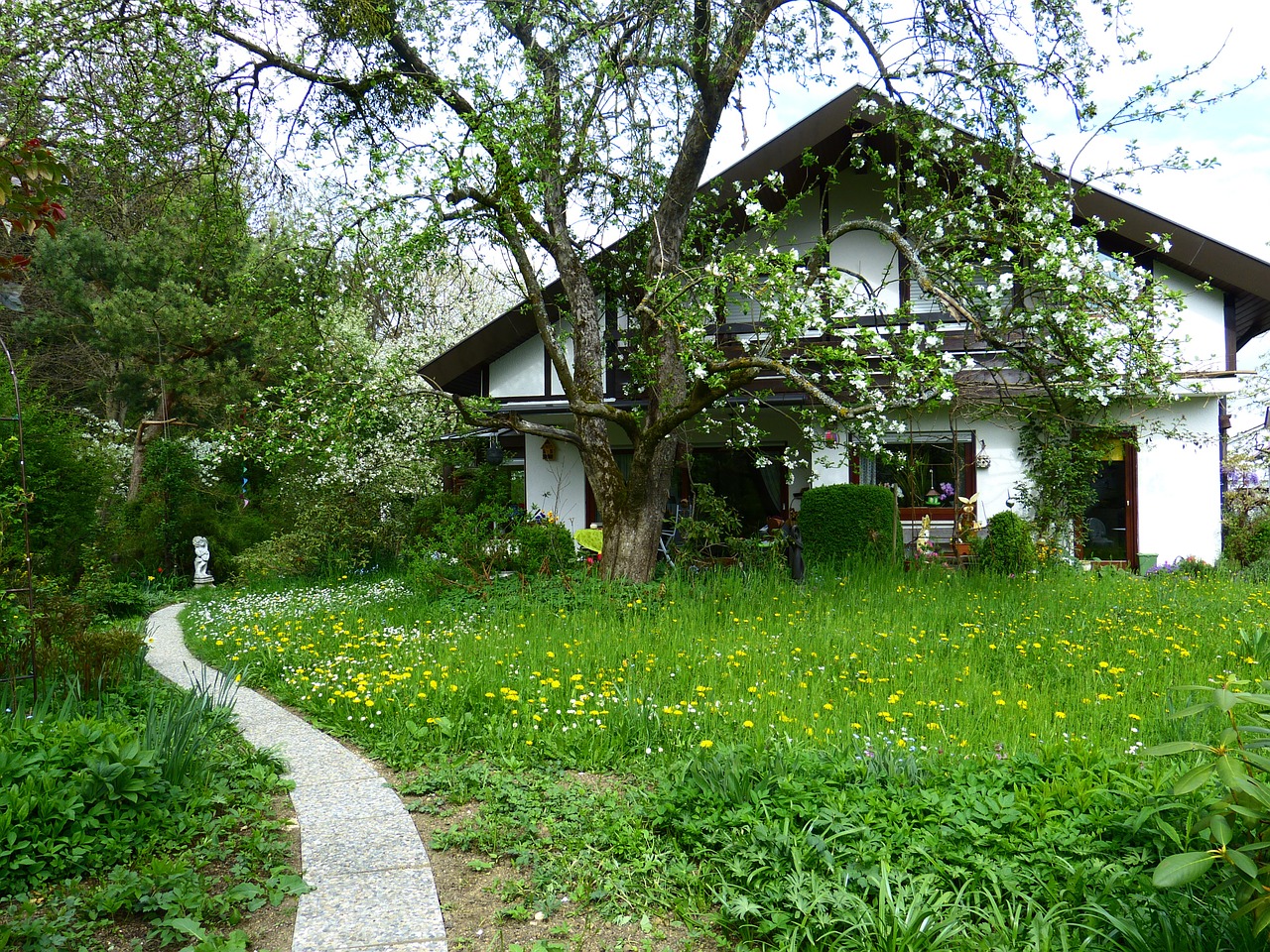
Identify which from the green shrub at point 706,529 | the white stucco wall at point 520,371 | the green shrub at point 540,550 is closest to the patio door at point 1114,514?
the green shrub at point 706,529

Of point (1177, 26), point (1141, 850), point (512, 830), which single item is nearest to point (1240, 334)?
point (1177, 26)

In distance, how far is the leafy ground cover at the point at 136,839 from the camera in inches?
119

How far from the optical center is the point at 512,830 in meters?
3.70

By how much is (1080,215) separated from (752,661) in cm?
879

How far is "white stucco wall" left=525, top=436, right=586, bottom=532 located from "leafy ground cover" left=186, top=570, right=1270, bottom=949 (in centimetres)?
595

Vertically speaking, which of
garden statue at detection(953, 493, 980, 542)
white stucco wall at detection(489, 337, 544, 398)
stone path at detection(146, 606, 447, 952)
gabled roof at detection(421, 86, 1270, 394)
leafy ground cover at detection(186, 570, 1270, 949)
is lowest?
stone path at detection(146, 606, 447, 952)

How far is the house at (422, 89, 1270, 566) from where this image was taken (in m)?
11.4

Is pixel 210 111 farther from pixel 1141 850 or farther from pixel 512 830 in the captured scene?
pixel 1141 850

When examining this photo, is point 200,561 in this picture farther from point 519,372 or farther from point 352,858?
point 352,858

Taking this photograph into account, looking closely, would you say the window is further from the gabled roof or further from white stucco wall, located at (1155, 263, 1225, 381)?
the gabled roof

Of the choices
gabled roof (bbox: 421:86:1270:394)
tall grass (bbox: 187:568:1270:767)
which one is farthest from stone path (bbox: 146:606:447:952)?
gabled roof (bbox: 421:86:1270:394)

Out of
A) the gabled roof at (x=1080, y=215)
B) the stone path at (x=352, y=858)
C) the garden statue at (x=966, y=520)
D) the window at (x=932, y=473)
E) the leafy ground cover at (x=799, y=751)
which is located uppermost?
the gabled roof at (x=1080, y=215)

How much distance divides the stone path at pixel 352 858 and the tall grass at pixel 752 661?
0.34 metres

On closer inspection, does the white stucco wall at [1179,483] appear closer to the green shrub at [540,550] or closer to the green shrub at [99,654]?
the green shrub at [540,550]
